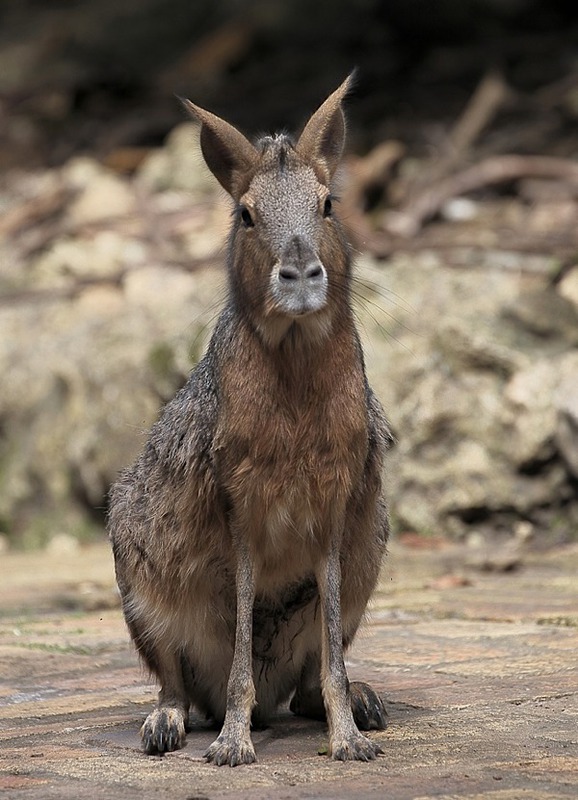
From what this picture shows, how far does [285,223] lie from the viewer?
4258mm

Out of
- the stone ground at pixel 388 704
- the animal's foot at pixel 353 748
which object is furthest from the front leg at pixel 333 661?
the stone ground at pixel 388 704

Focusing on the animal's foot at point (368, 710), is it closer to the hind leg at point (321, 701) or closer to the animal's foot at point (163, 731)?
the hind leg at point (321, 701)

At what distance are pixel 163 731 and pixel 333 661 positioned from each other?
1.89ft

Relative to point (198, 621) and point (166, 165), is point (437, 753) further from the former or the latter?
point (166, 165)

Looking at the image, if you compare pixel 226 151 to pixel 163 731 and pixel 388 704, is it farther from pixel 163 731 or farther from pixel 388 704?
pixel 388 704

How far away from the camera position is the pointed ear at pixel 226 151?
177 inches

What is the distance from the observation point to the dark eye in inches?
173

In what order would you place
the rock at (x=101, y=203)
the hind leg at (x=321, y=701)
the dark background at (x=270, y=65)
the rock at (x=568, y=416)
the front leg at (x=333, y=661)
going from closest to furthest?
the front leg at (x=333, y=661)
the hind leg at (x=321, y=701)
the rock at (x=568, y=416)
the rock at (x=101, y=203)
the dark background at (x=270, y=65)

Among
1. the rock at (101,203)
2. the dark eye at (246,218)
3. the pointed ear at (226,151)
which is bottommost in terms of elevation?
the dark eye at (246,218)

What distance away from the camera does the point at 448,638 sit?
6.02 meters

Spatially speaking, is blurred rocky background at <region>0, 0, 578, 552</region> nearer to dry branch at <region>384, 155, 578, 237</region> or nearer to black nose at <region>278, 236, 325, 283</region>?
dry branch at <region>384, 155, 578, 237</region>

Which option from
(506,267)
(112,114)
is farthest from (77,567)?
(112,114)

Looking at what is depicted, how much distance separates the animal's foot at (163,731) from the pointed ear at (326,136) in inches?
70.5

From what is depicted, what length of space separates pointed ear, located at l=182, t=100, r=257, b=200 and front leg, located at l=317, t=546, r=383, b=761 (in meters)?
1.22
